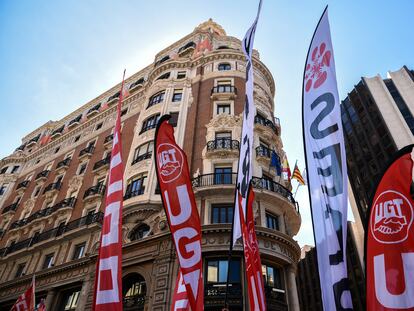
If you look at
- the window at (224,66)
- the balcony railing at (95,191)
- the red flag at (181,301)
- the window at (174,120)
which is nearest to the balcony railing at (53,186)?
the balcony railing at (95,191)

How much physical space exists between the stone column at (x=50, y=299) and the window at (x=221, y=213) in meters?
12.3

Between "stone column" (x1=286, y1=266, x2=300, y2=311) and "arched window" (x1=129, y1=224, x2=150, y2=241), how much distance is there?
8501 mm

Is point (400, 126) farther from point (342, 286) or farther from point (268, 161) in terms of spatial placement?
point (342, 286)

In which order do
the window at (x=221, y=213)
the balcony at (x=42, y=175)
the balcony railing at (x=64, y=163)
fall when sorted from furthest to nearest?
the balcony at (x=42, y=175) → the balcony railing at (x=64, y=163) → the window at (x=221, y=213)

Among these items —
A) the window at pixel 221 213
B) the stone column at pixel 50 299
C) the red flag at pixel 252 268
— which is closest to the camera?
the red flag at pixel 252 268

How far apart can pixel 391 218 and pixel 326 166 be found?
153cm

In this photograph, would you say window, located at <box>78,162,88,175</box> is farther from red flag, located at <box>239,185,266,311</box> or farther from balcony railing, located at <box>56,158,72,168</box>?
red flag, located at <box>239,185,266,311</box>

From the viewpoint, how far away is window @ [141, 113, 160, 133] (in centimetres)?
2425

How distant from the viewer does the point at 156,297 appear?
48.2 feet

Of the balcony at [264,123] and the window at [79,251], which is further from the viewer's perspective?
the balcony at [264,123]

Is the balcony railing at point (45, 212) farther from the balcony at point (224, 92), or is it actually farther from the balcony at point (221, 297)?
the balcony at point (221, 297)

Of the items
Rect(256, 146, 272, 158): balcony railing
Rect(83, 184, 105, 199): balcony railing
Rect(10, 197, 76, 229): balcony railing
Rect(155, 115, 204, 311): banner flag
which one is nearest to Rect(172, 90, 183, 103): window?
Rect(256, 146, 272, 158): balcony railing

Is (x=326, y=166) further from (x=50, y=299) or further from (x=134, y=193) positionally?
(x=50, y=299)

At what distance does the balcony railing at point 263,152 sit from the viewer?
65.7 ft
